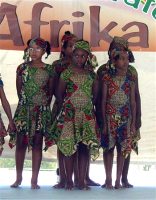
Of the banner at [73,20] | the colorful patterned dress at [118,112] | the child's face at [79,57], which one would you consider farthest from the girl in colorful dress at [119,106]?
the banner at [73,20]

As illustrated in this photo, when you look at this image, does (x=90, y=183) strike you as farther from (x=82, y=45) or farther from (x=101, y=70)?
(x=82, y=45)

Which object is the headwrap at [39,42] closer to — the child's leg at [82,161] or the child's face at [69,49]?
the child's face at [69,49]

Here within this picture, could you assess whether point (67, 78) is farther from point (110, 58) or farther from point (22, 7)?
point (22, 7)

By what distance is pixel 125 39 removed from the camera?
7.03 metres

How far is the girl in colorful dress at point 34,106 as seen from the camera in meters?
6.45

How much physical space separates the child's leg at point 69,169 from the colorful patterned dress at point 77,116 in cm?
9

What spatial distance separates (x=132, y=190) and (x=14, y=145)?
1216mm

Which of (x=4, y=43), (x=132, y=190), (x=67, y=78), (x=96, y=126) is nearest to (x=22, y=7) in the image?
(x=4, y=43)

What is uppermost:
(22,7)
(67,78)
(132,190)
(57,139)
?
(22,7)

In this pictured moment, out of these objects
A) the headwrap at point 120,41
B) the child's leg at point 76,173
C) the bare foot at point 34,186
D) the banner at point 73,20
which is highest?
the banner at point 73,20

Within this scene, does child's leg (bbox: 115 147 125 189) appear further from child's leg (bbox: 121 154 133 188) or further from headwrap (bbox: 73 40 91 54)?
headwrap (bbox: 73 40 91 54)

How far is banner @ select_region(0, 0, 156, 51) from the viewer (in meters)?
7.03

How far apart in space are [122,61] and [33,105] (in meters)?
0.95

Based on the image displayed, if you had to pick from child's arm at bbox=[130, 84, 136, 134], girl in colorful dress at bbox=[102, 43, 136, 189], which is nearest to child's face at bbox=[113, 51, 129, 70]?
girl in colorful dress at bbox=[102, 43, 136, 189]
